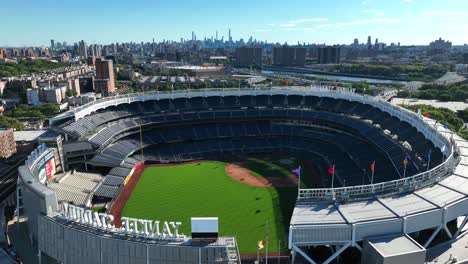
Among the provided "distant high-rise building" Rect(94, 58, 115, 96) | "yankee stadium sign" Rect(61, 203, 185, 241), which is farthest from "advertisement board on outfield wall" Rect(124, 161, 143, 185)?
"distant high-rise building" Rect(94, 58, 115, 96)

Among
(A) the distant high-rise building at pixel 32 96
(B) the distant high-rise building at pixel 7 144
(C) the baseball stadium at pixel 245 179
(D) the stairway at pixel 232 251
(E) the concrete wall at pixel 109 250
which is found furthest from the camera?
(A) the distant high-rise building at pixel 32 96

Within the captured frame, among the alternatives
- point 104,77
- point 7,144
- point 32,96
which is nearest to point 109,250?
point 7,144

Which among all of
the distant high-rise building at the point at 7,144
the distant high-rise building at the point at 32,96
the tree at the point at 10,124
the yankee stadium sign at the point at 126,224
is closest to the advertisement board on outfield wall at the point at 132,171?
the distant high-rise building at the point at 7,144

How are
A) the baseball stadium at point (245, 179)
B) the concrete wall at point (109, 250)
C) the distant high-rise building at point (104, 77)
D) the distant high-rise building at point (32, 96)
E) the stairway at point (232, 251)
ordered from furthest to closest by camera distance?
1. the distant high-rise building at point (104, 77)
2. the distant high-rise building at point (32, 96)
3. the baseball stadium at point (245, 179)
4. the concrete wall at point (109, 250)
5. the stairway at point (232, 251)

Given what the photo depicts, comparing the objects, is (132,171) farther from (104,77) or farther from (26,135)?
(104,77)

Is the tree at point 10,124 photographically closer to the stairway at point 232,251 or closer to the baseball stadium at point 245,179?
the baseball stadium at point 245,179

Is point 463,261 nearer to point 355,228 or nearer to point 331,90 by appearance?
point 355,228

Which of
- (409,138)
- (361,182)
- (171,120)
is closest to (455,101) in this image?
(409,138)

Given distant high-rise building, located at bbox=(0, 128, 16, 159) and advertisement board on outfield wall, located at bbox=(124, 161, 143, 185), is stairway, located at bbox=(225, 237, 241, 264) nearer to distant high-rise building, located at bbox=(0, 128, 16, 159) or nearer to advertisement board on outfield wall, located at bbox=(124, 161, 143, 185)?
advertisement board on outfield wall, located at bbox=(124, 161, 143, 185)
